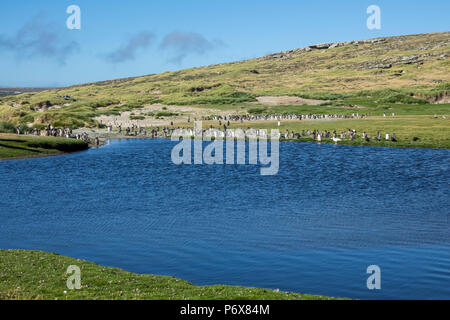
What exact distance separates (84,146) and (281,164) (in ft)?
112

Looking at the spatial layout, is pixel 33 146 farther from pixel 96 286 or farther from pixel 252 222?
pixel 96 286

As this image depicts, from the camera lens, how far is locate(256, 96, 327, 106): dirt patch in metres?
156

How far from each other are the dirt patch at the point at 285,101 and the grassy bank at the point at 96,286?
136 metres

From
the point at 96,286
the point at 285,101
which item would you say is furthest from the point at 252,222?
the point at 285,101

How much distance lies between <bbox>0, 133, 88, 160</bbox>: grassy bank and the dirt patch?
280ft

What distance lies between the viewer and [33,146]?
240 feet

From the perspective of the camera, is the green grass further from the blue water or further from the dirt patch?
the dirt patch

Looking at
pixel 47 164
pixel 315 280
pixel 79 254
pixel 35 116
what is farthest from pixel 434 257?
pixel 35 116

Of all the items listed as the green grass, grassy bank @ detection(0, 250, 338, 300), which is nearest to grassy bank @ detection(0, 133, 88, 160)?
the green grass

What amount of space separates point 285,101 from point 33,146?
322ft

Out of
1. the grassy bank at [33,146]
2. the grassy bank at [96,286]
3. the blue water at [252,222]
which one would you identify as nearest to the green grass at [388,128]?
the blue water at [252,222]

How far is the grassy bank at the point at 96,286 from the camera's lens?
1769 cm

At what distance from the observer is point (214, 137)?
92688mm
